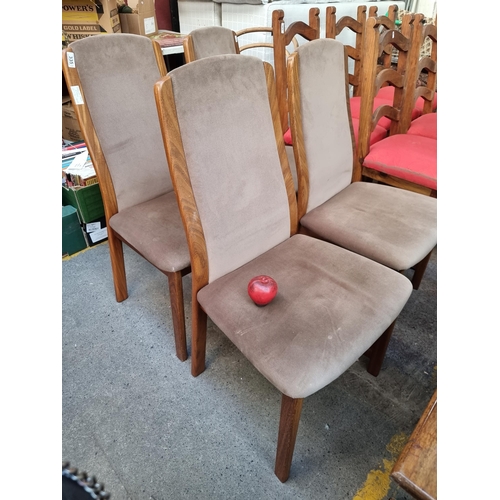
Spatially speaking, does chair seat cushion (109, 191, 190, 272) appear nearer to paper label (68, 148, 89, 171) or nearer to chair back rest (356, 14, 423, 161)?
paper label (68, 148, 89, 171)

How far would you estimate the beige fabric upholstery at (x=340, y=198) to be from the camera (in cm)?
113

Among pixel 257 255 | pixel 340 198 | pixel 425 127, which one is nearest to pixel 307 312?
pixel 257 255

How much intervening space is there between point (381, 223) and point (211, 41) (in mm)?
979

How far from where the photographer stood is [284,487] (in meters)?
0.96

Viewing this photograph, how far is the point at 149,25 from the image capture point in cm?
232

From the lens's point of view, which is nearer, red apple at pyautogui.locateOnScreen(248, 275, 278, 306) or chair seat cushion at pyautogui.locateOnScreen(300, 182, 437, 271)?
red apple at pyautogui.locateOnScreen(248, 275, 278, 306)

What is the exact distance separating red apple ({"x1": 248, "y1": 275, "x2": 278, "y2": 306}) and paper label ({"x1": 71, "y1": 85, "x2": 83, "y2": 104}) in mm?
745

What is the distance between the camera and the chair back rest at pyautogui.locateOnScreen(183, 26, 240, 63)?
1.39 metres

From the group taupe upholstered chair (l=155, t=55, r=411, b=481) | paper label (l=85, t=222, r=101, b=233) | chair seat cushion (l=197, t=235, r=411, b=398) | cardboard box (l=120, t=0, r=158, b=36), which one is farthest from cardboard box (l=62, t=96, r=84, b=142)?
chair seat cushion (l=197, t=235, r=411, b=398)

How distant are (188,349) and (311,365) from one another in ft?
2.12

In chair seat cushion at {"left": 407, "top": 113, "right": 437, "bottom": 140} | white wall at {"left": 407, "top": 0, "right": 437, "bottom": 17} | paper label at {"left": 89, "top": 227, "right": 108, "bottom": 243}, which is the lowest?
paper label at {"left": 89, "top": 227, "right": 108, "bottom": 243}
